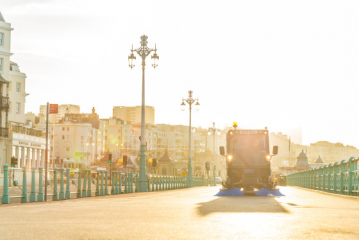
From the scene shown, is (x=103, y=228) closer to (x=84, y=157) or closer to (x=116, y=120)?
(x=84, y=157)

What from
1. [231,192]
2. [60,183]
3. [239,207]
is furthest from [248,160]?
[239,207]

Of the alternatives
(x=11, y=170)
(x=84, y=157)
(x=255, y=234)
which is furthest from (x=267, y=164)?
(x=84, y=157)

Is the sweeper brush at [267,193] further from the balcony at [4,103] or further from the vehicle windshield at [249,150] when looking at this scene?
the balcony at [4,103]

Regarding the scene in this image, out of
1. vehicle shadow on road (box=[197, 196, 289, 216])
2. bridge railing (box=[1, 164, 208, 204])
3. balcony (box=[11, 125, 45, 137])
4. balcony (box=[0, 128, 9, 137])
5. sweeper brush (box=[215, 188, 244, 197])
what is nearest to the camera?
vehicle shadow on road (box=[197, 196, 289, 216])

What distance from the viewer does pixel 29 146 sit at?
73875 mm

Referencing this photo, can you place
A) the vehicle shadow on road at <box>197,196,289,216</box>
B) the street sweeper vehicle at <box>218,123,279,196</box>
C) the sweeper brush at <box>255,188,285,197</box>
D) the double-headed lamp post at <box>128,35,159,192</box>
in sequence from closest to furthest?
the vehicle shadow on road at <box>197,196,289,216</box>
the sweeper brush at <box>255,188,285,197</box>
the street sweeper vehicle at <box>218,123,279,196</box>
the double-headed lamp post at <box>128,35,159,192</box>

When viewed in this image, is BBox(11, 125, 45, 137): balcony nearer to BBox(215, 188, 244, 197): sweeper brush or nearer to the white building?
the white building

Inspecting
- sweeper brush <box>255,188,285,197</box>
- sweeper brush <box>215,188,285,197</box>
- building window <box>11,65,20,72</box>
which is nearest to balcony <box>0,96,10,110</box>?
building window <box>11,65,20,72</box>

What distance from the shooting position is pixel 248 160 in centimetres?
2466

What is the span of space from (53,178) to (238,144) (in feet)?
27.0

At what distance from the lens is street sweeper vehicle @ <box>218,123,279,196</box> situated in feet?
80.3

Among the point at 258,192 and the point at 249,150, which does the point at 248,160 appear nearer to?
the point at 249,150

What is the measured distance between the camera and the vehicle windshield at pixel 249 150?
24.6 metres

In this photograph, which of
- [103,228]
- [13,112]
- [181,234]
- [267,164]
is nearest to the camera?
[181,234]
